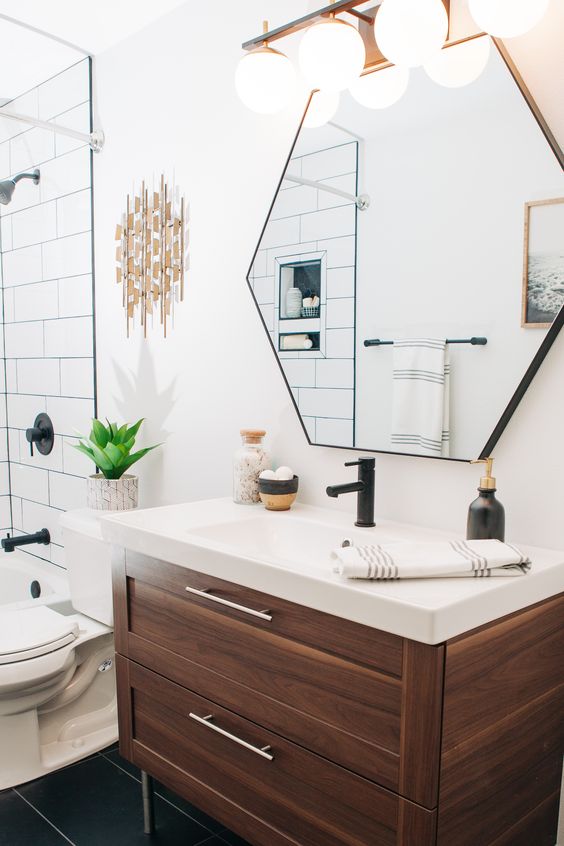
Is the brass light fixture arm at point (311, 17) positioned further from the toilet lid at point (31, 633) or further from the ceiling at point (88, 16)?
the toilet lid at point (31, 633)

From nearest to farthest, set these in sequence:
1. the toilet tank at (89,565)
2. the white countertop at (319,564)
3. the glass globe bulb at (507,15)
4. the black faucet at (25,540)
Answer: the white countertop at (319,564)
the glass globe bulb at (507,15)
the toilet tank at (89,565)
the black faucet at (25,540)

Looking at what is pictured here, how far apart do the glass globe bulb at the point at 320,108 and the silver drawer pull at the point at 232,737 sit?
154 centimetres

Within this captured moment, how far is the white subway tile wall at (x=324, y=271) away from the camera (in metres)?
1.83

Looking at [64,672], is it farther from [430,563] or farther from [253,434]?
[430,563]

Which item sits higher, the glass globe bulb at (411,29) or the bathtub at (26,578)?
the glass globe bulb at (411,29)

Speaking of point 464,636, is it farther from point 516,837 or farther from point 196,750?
point 196,750

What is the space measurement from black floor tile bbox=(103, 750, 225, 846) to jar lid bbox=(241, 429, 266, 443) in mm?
1031

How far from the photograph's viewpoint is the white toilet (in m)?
2.02

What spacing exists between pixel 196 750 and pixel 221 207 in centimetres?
158

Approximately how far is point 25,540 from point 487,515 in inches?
82.1

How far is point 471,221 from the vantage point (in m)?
1.56

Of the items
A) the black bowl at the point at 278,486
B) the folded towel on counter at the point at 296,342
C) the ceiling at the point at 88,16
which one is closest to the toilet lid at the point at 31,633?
the black bowl at the point at 278,486

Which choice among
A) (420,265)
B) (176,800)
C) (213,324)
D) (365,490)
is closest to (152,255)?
(213,324)

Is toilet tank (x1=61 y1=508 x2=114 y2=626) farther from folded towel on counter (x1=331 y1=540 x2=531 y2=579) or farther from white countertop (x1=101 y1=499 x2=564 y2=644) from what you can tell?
folded towel on counter (x1=331 y1=540 x2=531 y2=579)
